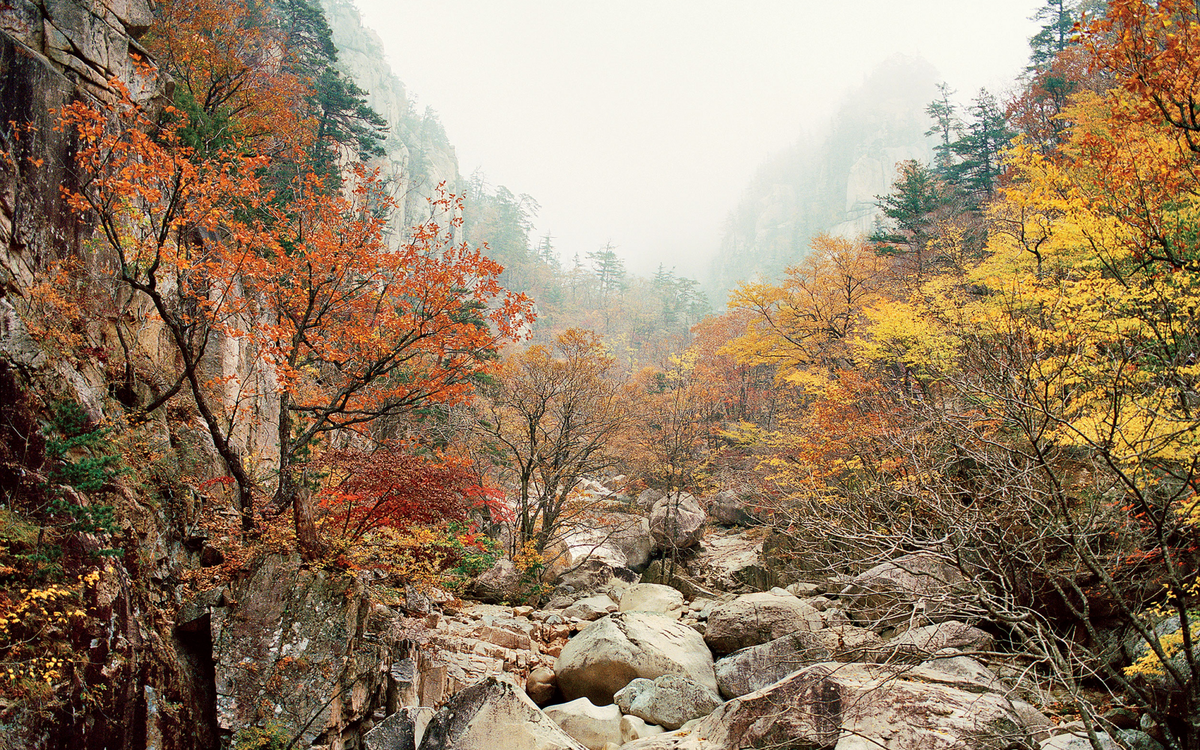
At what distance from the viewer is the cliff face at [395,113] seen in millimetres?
45969

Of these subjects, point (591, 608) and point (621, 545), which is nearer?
point (591, 608)

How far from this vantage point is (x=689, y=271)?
120 metres

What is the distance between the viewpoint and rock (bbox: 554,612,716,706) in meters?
8.73

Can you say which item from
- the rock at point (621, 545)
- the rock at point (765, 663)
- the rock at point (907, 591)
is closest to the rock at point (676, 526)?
the rock at point (621, 545)

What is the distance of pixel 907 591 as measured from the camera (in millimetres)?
4902

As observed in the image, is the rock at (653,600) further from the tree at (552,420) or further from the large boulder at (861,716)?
the large boulder at (861,716)

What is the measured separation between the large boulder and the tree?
896 cm

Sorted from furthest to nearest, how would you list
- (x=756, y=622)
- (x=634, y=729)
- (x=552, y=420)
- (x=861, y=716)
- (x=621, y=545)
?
(x=621, y=545) → (x=552, y=420) → (x=756, y=622) → (x=634, y=729) → (x=861, y=716)

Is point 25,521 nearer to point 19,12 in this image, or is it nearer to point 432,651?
point 432,651

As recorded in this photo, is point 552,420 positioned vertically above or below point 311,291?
below

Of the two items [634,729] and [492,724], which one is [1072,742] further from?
[492,724]

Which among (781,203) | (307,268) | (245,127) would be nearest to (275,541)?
(307,268)

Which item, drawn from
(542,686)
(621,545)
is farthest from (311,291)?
(621,545)

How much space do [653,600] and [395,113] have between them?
54588 millimetres
